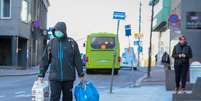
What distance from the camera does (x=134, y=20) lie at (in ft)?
263

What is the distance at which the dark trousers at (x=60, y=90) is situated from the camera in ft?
35.1

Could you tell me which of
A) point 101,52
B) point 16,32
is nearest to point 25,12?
point 16,32

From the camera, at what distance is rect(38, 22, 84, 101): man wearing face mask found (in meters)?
10.6

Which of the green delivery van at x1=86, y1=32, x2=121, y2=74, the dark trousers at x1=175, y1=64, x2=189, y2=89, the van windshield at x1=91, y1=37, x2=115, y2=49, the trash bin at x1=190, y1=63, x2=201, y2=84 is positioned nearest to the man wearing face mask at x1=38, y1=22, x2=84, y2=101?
the dark trousers at x1=175, y1=64, x2=189, y2=89

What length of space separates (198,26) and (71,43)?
13556 millimetres

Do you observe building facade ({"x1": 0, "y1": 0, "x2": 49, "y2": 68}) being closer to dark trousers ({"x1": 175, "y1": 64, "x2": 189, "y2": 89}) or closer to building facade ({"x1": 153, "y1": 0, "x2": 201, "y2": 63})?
building facade ({"x1": 153, "y1": 0, "x2": 201, "y2": 63})

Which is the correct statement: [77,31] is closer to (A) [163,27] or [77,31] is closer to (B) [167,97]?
(A) [163,27]

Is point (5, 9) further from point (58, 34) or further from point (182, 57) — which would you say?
point (58, 34)

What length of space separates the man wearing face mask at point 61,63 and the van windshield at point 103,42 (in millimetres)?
29590

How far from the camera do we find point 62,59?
10.7m

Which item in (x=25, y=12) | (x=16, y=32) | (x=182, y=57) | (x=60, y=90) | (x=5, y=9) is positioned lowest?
(x=60, y=90)

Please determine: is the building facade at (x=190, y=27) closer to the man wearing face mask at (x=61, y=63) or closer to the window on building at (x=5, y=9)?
the man wearing face mask at (x=61, y=63)

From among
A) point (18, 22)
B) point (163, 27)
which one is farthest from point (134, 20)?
point (18, 22)

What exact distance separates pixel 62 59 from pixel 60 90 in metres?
0.52
